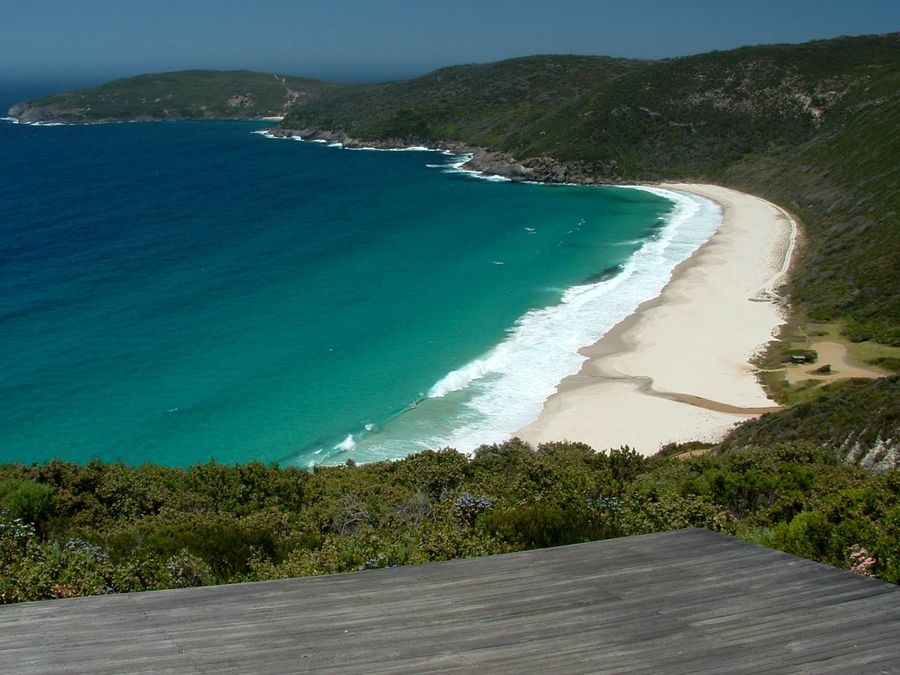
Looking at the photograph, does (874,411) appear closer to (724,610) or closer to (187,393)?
(724,610)

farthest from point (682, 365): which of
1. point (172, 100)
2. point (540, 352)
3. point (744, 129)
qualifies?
point (172, 100)

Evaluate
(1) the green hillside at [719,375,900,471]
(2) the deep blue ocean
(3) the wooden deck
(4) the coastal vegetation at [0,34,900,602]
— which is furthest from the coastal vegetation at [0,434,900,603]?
(2) the deep blue ocean

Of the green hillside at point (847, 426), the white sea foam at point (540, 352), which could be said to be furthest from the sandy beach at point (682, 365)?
the green hillside at point (847, 426)

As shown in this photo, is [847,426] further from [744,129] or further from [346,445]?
[744,129]

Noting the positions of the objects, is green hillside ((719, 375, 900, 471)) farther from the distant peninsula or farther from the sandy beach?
the distant peninsula

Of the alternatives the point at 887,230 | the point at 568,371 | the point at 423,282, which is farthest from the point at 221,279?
the point at 887,230
